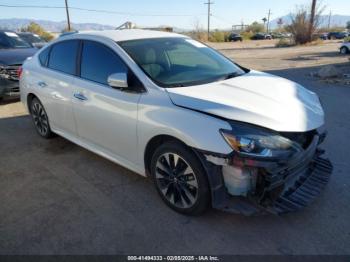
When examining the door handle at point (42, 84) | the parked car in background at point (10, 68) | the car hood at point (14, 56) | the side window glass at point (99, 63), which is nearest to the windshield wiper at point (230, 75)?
the side window glass at point (99, 63)

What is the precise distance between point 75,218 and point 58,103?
189 centimetres

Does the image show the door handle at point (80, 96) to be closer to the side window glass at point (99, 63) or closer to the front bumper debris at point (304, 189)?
the side window glass at point (99, 63)

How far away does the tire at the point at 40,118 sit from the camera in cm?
502

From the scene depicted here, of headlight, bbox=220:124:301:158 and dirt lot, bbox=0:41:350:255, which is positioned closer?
headlight, bbox=220:124:301:158

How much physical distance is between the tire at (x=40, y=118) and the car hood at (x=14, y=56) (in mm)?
3255

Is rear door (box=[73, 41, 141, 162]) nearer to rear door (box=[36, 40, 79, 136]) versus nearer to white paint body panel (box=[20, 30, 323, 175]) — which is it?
white paint body panel (box=[20, 30, 323, 175])

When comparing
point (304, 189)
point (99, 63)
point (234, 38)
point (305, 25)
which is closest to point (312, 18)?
point (305, 25)

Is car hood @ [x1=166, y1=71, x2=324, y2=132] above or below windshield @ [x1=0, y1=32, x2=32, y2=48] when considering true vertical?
below

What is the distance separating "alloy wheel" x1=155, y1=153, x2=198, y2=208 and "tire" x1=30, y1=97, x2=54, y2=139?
8.51ft

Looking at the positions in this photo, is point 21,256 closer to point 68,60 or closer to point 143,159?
point 143,159

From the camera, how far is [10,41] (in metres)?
9.59

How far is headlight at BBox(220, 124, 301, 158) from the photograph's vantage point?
8.42 feet

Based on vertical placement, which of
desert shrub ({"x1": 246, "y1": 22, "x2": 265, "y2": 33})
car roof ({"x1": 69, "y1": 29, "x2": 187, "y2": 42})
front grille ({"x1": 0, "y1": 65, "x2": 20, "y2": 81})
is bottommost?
front grille ({"x1": 0, "y1": 65, "x2": 20, "y2": 81})

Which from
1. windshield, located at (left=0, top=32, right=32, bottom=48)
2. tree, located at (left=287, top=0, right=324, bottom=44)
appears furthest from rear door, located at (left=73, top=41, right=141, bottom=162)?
tree, located at (left=287, top=0, right=324, bottom=44)
